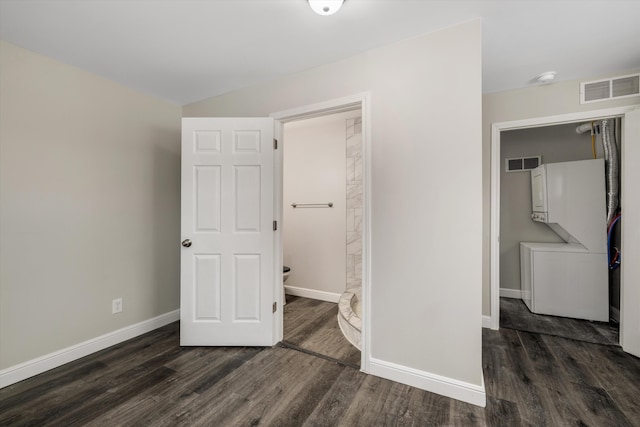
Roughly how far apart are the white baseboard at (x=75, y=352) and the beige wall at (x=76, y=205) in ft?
0.14

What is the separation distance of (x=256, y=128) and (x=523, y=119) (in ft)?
8.26

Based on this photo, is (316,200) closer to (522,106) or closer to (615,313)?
(522,106)

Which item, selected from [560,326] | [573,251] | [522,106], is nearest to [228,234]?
Answer: [522,106]

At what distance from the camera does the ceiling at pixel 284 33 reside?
1.60 meters

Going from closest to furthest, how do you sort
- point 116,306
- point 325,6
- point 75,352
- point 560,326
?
point 325,6 → point 75,352 → point 116,306 → point 560,326

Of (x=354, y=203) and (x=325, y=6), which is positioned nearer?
(x=325, y=6)

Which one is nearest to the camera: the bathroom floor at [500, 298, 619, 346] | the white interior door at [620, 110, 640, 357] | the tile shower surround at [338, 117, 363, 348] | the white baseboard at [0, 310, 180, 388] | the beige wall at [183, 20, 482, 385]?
the beige wall at [183, 20, 482, 385]

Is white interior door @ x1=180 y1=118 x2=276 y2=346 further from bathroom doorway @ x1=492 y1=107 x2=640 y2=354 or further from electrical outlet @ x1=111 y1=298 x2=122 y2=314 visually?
bathroom doorway @ x1=492 y1=107 x2=640 y2=354

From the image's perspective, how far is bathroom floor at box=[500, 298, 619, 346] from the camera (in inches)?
103

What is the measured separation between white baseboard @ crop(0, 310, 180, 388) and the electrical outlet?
0.58 ft

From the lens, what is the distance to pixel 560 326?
2.88 m

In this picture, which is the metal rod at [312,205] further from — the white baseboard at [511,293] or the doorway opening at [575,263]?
the white baseboard at [511,293]

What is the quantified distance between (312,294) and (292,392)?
200 centimetres

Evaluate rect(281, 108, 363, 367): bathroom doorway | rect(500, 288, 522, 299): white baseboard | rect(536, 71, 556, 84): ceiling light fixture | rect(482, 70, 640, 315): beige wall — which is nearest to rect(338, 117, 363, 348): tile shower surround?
rect(281, 108, 363, 367): bathroom doorway
